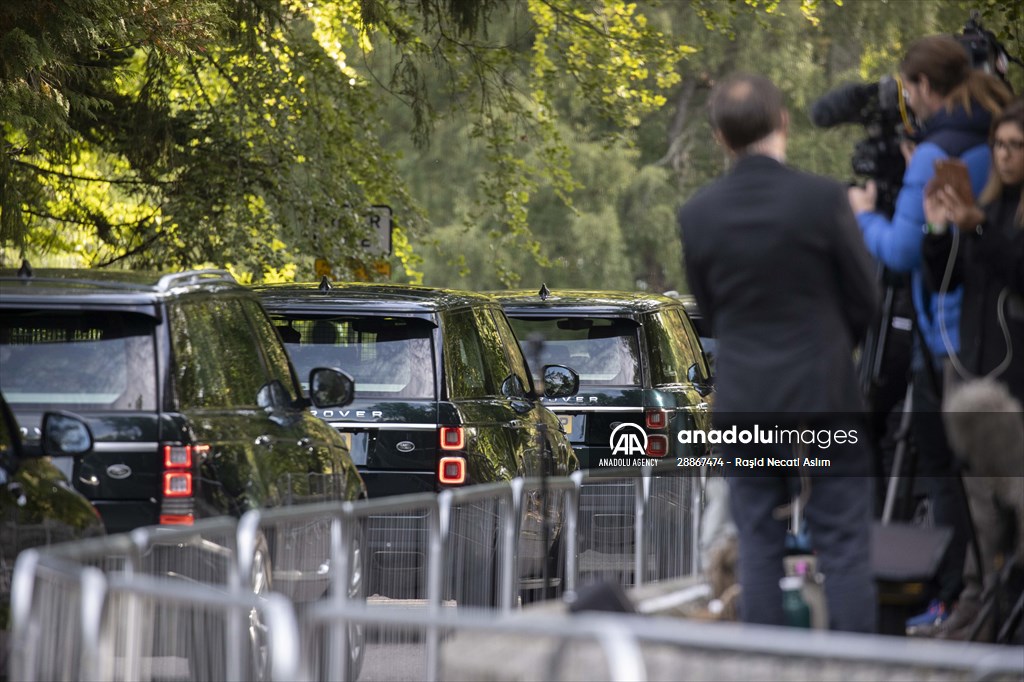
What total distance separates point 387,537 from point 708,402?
7554 millimetres

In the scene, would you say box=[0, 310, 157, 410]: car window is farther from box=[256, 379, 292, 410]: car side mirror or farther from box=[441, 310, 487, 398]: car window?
box=[441, 310, 487, 398]: car window

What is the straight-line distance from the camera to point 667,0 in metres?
40.0

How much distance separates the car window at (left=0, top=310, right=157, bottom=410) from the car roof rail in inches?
14.6

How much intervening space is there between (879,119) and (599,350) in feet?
22.9

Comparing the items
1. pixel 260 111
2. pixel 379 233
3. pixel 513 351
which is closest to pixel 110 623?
pixel 513 351

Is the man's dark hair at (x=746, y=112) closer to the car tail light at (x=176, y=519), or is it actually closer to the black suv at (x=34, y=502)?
the black suv at (x=34, y=502)

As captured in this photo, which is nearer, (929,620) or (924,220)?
(924,220)

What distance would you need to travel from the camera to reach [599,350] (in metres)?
13.5

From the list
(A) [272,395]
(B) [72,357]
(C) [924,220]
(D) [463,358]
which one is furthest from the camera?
(D) [463,358]

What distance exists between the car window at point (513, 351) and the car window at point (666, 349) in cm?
118

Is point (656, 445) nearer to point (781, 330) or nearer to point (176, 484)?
point (176, 484)

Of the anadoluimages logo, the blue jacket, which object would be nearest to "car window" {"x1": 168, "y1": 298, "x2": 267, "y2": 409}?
the blue jacket

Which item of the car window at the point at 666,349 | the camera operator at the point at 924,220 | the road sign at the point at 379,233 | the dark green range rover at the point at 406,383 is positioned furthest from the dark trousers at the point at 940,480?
the road sign at the point at 379,233

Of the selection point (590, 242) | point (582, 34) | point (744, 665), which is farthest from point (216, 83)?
point (590, 242)
